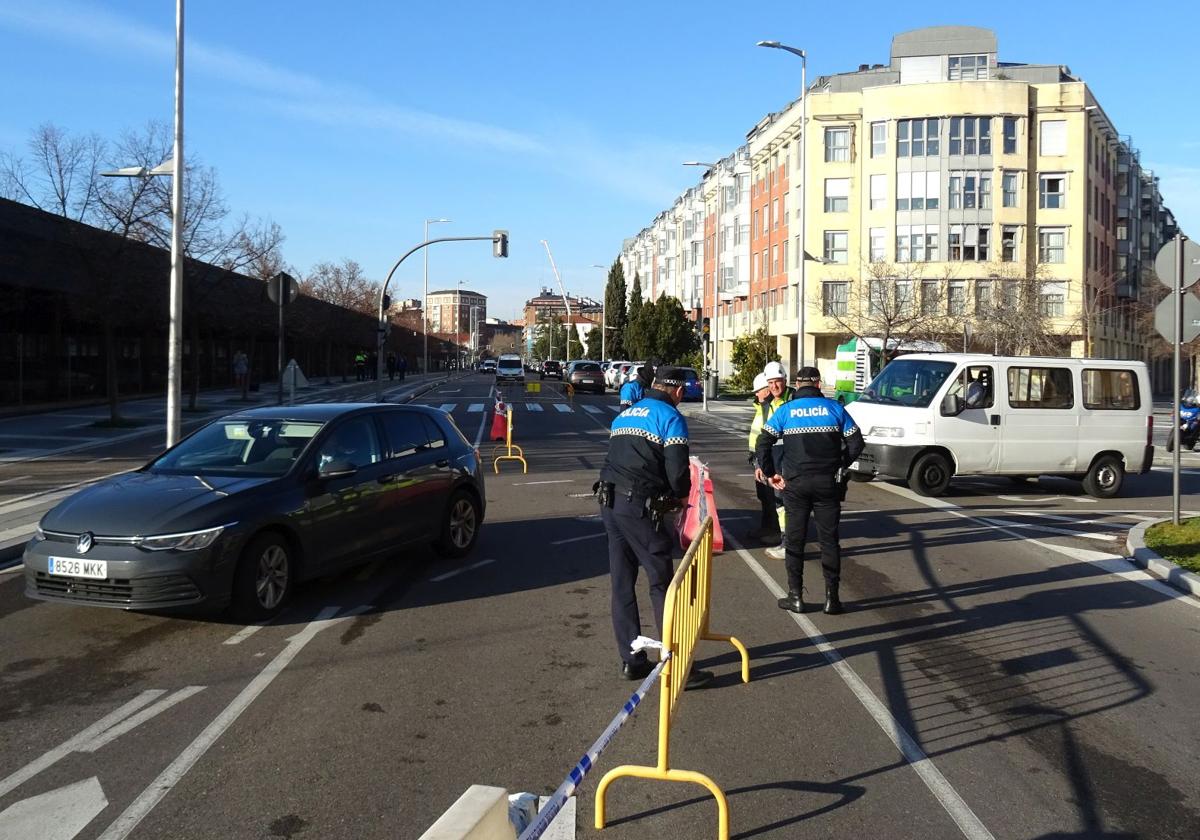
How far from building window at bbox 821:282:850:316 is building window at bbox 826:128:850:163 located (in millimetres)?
7023

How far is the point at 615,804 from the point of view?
4.31 m

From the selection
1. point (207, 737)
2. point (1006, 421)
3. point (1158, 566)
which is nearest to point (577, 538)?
point (1158, 566)

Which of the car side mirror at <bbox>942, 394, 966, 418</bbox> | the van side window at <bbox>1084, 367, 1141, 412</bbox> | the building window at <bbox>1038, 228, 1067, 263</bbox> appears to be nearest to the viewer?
the car side mirror at <bbox>942, 394, 966, 418</bbox>

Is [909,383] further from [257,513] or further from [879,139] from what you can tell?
[879,139]

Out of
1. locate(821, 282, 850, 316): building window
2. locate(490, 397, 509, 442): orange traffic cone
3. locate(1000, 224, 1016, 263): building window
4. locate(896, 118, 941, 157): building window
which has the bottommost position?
locate(490, 397, 509, 442): orange traffic cone

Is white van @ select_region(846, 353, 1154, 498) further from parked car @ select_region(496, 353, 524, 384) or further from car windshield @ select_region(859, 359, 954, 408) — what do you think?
parked car @ select_region(496, 353, 524, 384)

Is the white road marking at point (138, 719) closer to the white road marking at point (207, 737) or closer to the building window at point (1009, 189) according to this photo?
the white road marking at point (207, 737)

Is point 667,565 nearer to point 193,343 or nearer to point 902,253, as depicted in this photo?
point 193,343

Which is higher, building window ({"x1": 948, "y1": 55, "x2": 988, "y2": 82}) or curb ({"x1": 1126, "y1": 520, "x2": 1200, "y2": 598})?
building window ({"x1": 948, "y1": 55, "x2": 988, "y2": 82})

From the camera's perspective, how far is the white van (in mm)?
14984

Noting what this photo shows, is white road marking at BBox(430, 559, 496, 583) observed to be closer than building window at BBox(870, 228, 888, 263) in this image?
Yes

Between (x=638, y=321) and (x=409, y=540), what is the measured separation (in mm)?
67453

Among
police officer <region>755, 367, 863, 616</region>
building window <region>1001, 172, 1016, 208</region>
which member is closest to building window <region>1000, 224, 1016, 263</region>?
building window <region>1001, 172, 1016, 208</region>

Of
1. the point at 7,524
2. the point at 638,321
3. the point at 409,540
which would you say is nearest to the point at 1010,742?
the point at 409,540
